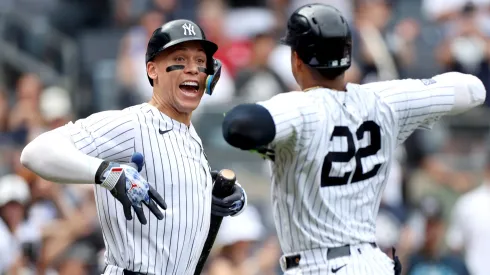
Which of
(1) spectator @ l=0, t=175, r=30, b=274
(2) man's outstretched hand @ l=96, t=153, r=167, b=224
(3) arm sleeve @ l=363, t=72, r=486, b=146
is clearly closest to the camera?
(2) man's outstretched hand @ l=96, t=153, r=167, b=224

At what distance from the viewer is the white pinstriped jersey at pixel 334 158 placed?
5977 millimetres

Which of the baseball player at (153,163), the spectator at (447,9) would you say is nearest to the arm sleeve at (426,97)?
the baseball player at (153,163)

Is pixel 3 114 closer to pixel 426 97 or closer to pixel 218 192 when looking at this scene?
pixel 218 192

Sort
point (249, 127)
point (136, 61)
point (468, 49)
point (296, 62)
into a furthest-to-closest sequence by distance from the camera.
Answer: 1. point (468, 49)
2. point (136, 61)
3. point (296, 62)
4. point (249, 127)

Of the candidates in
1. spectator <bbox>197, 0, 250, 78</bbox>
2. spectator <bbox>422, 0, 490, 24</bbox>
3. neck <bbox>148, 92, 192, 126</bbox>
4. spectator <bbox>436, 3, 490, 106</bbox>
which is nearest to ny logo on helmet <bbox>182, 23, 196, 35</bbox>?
neck <bbox>148, 92, 192, 126</bbox>

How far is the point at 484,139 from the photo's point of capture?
12.1 metres

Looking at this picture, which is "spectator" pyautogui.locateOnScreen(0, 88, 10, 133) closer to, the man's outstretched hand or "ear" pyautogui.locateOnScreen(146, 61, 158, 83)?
"ear" pyautogui.locateOnScreen(146, 61, 158, 83)

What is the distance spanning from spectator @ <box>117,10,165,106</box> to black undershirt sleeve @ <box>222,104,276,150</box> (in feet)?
20.0

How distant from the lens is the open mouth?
5898 mm

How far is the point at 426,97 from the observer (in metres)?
6.35

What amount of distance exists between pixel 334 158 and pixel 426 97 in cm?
68

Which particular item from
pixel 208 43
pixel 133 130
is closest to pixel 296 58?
pixel 208 43

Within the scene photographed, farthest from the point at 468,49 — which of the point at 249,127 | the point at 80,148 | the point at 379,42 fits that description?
the point at 80,148

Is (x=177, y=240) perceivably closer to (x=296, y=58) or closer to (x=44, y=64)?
(x=296, y=58)
